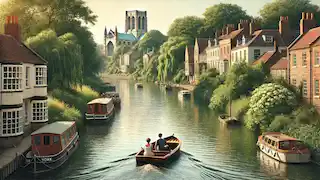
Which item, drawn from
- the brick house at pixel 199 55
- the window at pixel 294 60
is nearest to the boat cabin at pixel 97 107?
the window at pixel 294 60

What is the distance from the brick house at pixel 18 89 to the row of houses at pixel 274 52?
21.9 metres

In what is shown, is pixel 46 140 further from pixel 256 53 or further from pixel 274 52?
pixel 256 53

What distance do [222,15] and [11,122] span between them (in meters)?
88.5

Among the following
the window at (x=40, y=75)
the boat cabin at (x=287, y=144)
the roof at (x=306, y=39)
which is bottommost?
the boat cabin at (x=287, y=144)

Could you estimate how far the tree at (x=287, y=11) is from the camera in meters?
96.5

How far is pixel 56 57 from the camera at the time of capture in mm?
44250

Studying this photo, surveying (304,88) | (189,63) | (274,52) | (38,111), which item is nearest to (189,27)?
(189,63)

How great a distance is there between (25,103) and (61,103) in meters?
9.04

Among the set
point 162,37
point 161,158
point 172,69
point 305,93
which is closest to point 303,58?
point 305,93

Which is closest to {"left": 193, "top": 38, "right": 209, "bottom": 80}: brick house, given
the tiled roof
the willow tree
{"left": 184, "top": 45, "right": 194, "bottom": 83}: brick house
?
{"left": 184, "top": 45, "right": 194, "bottom": 83}: brick house

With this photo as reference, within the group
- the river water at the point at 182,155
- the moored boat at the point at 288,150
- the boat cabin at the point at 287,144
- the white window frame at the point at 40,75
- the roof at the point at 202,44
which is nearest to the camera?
the river water at the point at 182,155

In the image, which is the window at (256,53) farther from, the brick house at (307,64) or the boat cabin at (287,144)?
the boat cabin at (287,144)

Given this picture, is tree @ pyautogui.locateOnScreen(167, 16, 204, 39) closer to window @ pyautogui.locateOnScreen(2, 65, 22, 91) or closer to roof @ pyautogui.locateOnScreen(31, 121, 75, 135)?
roof @ pyautogui.locateOnScreen(31, 121, 75, 135)

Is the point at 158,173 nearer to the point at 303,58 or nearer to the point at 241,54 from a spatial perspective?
the point at 303,58
